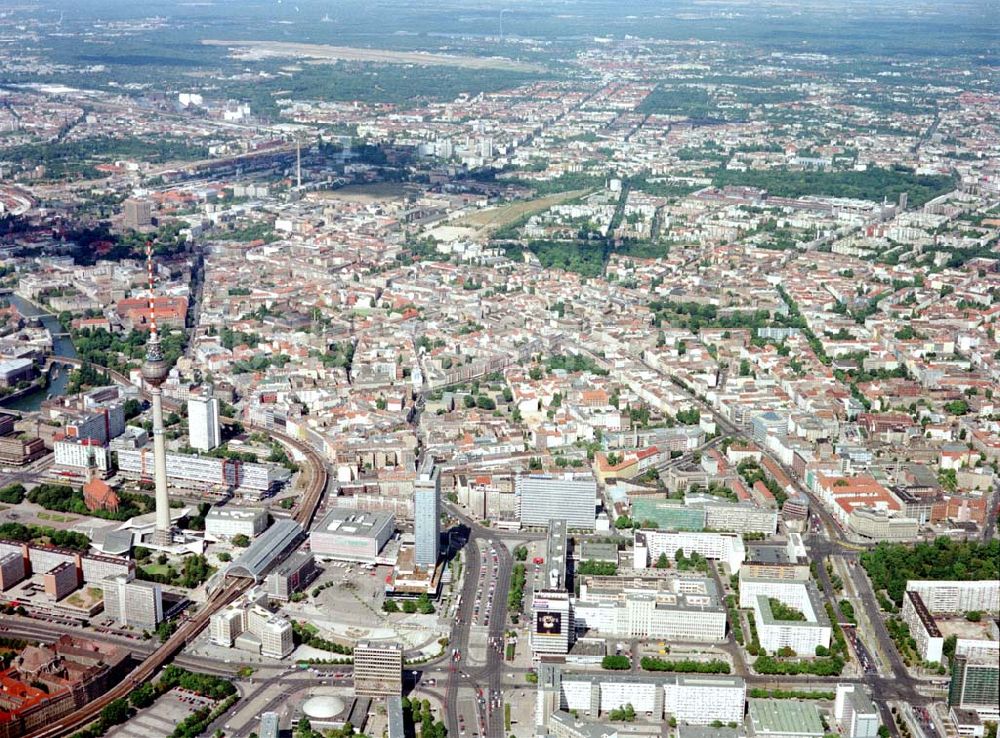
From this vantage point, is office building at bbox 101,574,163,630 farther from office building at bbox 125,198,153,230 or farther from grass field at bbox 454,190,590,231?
office building at bbox 125,198,153,230

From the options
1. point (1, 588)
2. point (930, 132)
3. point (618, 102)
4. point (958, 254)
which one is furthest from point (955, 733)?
point (618, 102)

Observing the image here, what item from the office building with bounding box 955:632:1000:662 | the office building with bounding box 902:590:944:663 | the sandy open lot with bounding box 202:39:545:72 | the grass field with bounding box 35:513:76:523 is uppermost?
the sandy open lot with bounding box 202:39:545:72

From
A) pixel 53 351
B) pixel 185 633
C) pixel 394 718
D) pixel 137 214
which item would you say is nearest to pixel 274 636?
pixel 185 633

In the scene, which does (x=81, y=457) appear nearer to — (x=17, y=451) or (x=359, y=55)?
(x=17, y=451)

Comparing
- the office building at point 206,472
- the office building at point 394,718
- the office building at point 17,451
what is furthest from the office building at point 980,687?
the office building at point 17,451

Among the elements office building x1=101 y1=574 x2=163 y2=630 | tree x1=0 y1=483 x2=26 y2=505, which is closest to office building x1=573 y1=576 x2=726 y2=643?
office building x1=101 y1=574 x2=163 y2=630

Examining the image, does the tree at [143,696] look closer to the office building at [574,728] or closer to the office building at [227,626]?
the office building at [227,626]

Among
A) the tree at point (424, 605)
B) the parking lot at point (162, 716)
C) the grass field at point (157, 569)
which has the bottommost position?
the parking lot at point (162, 716)
